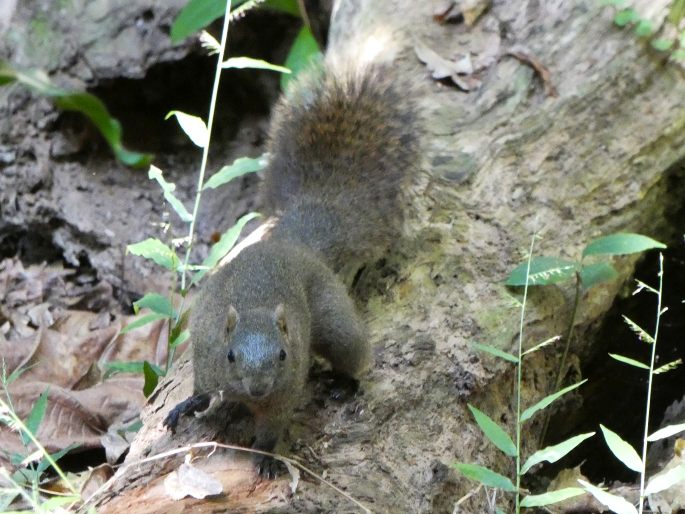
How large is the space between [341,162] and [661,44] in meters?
1.74

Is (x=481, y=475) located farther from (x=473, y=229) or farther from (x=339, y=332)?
(x=473, y=229)

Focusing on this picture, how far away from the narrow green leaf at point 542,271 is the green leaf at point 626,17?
1.45 meters

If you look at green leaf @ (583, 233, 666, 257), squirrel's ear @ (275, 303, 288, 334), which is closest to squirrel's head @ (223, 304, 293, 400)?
squirrel's ear @ (275, 303, 288, 334)

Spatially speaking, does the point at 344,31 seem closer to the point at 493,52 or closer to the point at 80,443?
the point at 493,52

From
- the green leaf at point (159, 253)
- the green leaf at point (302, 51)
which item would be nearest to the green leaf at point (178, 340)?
the green leaf at point (159, 253)

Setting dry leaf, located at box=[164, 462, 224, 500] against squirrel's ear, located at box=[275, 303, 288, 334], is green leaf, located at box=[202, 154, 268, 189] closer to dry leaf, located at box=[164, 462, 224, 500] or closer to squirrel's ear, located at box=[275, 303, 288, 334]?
squirrel's ear, located at box=[275, 303, 288, 334]

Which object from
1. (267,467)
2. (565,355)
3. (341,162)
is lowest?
(565,355)

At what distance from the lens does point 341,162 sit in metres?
4.10

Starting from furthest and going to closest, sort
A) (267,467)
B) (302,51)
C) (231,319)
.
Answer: (302,51) < (231,319) < (267,467)

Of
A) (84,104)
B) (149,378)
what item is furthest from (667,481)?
(84,104)

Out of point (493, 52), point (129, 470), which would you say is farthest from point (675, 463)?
point (493, 52)

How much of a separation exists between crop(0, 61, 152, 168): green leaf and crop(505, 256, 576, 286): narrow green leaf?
10.0 ft

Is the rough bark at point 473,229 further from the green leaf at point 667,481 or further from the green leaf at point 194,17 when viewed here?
the green leaf at point 194,17

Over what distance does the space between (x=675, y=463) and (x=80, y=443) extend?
246cm
